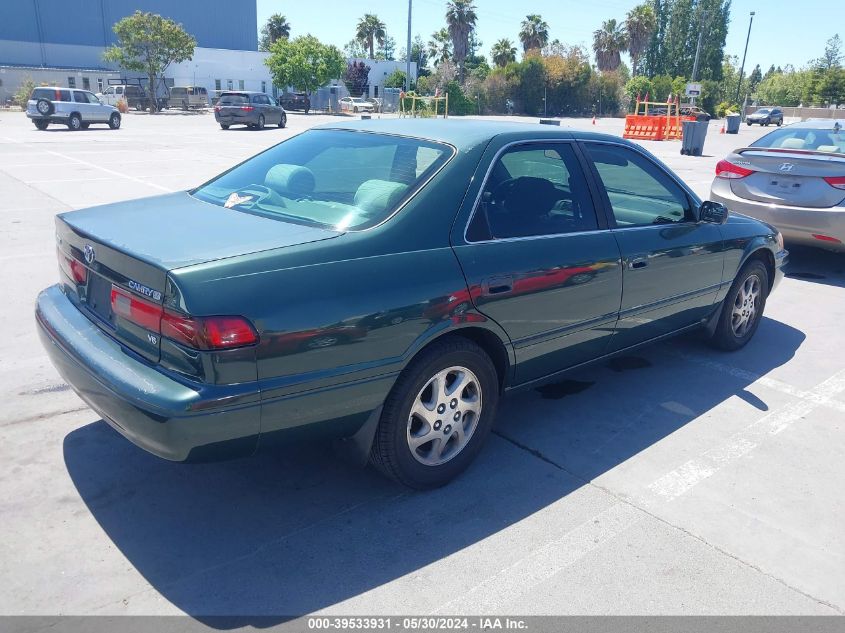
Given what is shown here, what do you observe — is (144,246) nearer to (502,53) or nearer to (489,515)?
(489,515)

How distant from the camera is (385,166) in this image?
3.50m

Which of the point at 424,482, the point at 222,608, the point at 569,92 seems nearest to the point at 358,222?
the point at 424,482

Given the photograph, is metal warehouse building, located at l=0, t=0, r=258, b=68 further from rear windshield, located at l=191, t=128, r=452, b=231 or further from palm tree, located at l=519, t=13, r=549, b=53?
rear windshield, located at l=191, t=128, r=452, b=231

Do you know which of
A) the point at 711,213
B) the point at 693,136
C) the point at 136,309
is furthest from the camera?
the point at 693,136

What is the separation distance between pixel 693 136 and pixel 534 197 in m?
20.6

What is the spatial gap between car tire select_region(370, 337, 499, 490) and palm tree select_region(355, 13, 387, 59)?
312 ft

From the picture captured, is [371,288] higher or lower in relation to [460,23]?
lower

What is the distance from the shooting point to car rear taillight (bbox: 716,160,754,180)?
26.0 ft

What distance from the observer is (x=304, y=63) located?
173 ft

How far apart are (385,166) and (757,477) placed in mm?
2513

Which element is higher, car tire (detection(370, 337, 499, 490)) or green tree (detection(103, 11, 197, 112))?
green tree (detection(103, 11, 197, 112))

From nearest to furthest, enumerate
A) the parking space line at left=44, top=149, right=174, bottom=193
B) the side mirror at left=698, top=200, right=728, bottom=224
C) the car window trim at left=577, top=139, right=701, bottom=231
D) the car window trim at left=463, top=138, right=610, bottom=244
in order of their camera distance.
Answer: the car window trim at left=463, top=138, right=610, bottom=244 → the car window trim at left=577, top=139, right=701, bottom=231 → the side mirror at left=698, top=200, right=728, bottom=224 → the parking space line at left=44, top=149, right=174, bottom=193

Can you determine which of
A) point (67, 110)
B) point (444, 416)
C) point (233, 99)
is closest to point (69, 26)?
point (233, 99)

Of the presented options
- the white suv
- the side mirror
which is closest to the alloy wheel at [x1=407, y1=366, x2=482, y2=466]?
the side mirror
